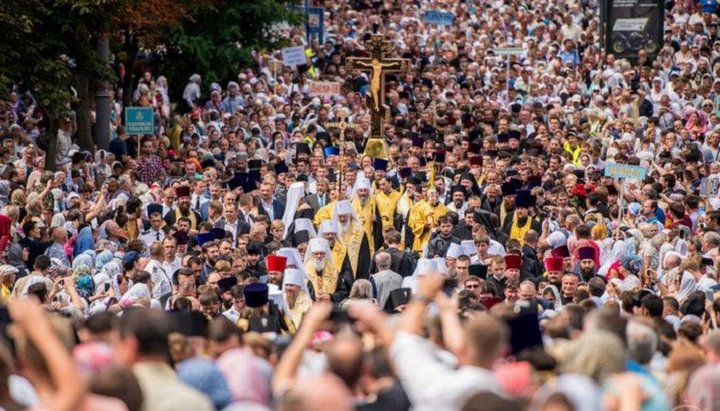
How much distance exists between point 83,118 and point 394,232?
11.5 meters

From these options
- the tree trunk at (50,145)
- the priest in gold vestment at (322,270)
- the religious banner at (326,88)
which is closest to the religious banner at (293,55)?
the religious banner at (326,88)

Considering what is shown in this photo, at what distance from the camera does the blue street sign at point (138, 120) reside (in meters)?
30.6

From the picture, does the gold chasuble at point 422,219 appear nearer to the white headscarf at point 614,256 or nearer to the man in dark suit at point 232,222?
the man in dark suit at point 232,222

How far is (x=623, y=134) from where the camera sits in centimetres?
3241

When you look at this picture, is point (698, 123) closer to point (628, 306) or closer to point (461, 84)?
point (461, 84)

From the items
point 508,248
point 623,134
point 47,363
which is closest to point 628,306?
point 508,248

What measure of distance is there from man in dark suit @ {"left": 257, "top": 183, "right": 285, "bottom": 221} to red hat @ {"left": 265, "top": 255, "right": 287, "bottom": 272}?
542 centimetres

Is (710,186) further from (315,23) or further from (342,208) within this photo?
(315,23)

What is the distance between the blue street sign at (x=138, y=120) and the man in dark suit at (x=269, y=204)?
576 cm

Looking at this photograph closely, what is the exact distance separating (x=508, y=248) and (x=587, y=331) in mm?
11230

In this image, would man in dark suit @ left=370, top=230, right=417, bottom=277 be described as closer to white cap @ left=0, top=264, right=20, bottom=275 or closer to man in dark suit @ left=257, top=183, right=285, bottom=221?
man in dark suit @ left=257, top=183, right=285, bottom=221

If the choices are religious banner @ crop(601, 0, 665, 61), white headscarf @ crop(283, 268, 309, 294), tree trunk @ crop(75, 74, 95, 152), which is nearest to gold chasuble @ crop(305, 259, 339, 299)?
white headscarf @ crop(283, 268, 309, 294)

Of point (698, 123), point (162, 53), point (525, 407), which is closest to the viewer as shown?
point (525, 407)

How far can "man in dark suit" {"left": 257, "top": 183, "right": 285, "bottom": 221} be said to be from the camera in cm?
2519
